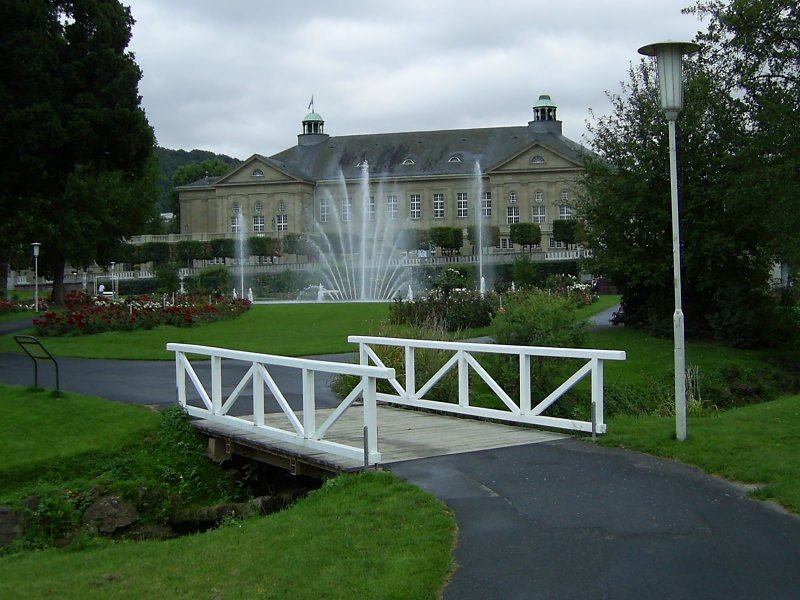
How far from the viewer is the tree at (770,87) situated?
67.1 feet

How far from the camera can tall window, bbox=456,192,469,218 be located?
103500 mm

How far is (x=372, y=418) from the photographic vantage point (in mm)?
9336

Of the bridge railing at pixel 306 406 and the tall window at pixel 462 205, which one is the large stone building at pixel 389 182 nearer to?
the tall window at pixel 462 205

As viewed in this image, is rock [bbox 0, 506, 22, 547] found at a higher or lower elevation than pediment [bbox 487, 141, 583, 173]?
lower

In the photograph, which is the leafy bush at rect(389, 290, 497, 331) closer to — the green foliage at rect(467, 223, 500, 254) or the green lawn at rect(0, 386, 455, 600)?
the green lawn at rect(0, 386, 455, 600)

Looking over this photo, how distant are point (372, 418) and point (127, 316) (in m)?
22.7

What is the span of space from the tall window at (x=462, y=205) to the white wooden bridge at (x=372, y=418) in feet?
295

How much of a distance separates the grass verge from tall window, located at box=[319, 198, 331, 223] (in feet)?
306

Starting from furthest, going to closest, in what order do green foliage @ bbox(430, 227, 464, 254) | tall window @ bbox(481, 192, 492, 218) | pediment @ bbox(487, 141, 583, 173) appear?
tall window @ bbox(481, 192, 492, 218)
pediment @ bbox(487, 141, 583, 173)
green foliage @ bbox(430, 227, 464, 254)

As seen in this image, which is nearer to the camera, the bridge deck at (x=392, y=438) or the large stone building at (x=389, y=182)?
the bridge deck at (x=392, y=438)

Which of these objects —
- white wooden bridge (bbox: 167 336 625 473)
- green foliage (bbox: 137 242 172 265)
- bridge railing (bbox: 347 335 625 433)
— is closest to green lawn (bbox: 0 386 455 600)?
white wooden bridge (bbox: 167 336 625 473)

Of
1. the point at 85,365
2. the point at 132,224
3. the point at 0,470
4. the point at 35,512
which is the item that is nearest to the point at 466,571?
the point at 35,512

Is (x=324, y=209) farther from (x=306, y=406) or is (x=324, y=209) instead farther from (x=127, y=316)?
(x=306, y=406)

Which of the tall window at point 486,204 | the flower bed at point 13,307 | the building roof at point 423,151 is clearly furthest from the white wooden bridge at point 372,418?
the building roof at point 423,151
